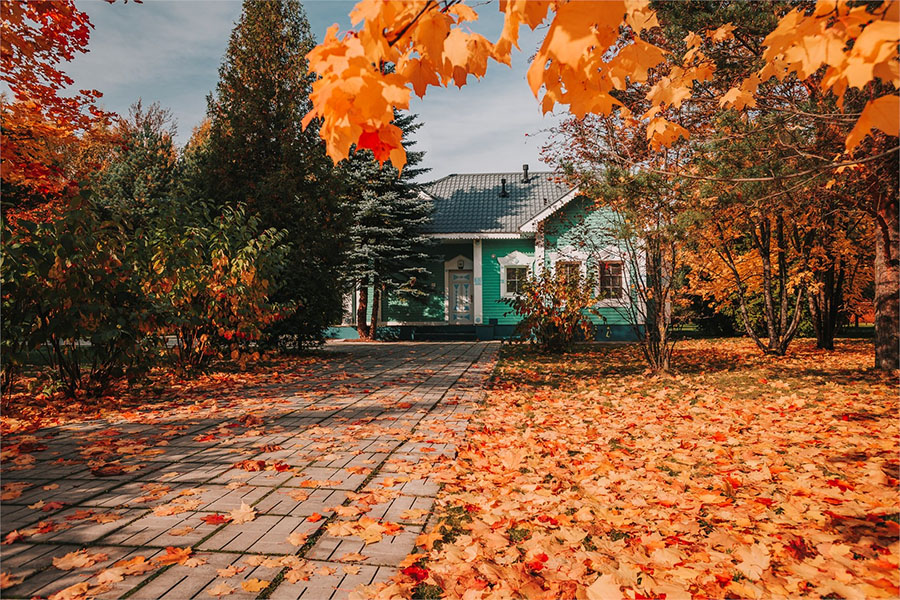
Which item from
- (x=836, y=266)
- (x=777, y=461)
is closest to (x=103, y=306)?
(x=777, y=461)

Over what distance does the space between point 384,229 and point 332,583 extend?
17077 mm

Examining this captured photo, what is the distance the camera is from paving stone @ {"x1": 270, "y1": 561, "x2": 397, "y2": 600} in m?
2.07

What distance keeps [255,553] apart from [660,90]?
3335 mm

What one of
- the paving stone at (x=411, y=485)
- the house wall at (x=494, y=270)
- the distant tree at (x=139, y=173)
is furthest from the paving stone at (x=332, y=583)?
the distant tree at (x=139, y=173)

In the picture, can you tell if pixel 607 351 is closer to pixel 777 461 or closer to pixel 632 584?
pixel 777 461

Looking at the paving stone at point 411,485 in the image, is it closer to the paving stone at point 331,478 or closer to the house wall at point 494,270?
the paving stone at point 331,478

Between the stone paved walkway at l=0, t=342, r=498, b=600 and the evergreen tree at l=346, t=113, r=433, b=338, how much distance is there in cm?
1312

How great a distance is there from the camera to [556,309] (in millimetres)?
12484

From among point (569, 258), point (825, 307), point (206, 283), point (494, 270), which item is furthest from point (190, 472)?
point (494, 270)

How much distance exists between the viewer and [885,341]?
26.3 ft

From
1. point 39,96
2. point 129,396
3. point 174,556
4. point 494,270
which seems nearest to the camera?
point 174,556

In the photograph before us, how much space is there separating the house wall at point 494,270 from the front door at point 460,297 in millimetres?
725

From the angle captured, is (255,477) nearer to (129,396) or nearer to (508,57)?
(508,57)

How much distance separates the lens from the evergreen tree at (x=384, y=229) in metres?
18.8
